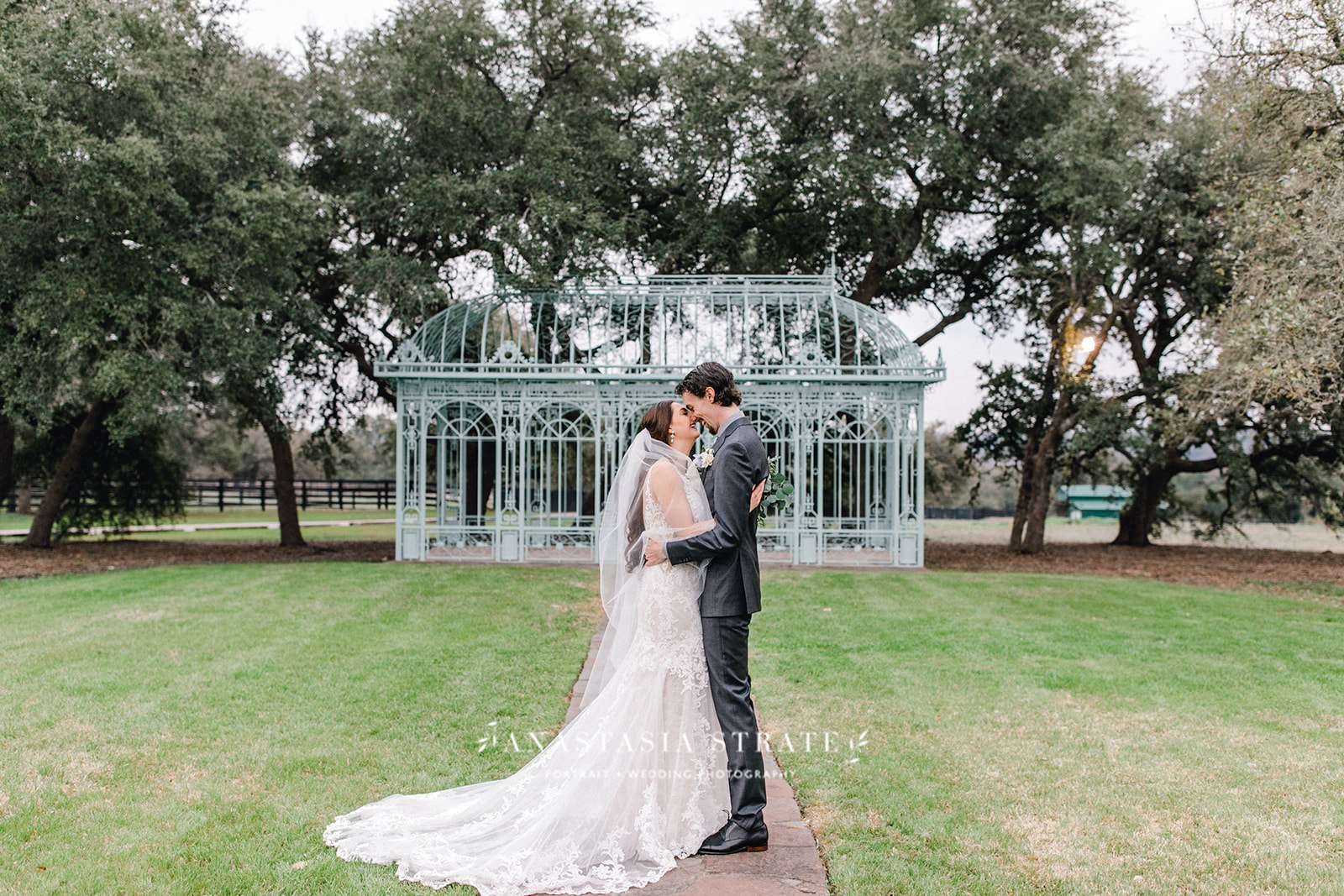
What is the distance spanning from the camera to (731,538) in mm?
4098

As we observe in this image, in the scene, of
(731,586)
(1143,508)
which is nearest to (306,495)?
(1143,508)

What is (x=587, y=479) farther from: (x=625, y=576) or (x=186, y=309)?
(x=625, y=576)

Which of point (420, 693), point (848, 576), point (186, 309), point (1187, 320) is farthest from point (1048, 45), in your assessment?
point (420, 693)

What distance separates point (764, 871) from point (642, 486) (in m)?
1.65

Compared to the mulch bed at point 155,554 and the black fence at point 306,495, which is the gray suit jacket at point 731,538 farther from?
the black fence at point 306,495

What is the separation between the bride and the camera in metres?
3.89

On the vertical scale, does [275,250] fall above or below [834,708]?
above

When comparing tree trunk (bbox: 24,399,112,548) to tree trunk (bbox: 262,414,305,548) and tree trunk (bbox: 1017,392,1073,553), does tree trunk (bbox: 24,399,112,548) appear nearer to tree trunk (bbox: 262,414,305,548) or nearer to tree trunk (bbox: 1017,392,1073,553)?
tree trunk (bbox: 262,414,305,548)

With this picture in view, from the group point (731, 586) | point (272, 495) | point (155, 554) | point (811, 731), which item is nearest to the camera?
point (731, 586)

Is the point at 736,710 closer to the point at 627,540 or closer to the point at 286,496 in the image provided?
the point at 627,540

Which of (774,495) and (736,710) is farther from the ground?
(774,495)

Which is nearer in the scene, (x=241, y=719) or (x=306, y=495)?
(x=241, y=719)

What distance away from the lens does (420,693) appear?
21.6ft

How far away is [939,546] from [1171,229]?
833cm
